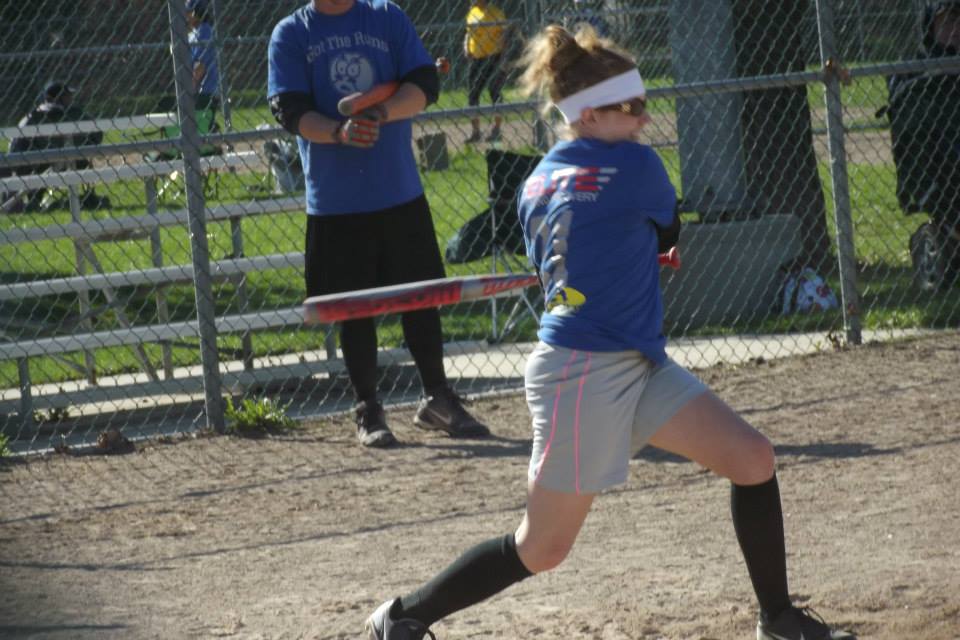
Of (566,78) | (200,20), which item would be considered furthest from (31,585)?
(200,20)

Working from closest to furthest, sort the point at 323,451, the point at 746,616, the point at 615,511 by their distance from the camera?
the point at 746,616
the point at 615,511
the point at 323,451

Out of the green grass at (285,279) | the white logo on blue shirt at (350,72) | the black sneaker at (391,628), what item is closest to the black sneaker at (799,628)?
the black sneaker at (391,628)

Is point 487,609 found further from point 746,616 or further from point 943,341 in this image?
point 943,341

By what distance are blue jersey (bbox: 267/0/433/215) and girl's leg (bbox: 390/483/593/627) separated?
2.89m

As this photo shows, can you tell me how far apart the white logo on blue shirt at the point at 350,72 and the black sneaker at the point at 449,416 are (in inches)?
56.8

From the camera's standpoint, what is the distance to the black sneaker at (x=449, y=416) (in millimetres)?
6688

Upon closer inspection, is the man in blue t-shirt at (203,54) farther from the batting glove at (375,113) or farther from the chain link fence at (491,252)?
the batting glove at (375,113)

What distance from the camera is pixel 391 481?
605 centimetres

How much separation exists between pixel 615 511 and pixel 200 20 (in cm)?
805

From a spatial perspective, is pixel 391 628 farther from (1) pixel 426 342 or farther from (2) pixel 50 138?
(2) pixel 50 138

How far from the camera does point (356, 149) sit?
635cm

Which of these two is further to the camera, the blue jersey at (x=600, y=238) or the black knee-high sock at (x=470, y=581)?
the black knee-high sock at (x=470, y=581)

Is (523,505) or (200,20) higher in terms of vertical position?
(200,20)

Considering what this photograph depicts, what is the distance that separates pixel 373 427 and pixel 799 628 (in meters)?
3.24
